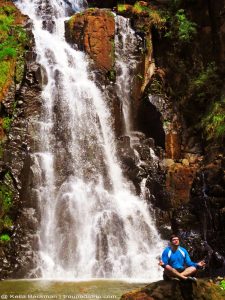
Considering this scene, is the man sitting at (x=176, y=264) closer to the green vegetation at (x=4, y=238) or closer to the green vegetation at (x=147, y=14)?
the green vegetation at (x=4, y=238)

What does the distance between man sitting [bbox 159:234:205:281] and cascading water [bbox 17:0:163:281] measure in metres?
5.95

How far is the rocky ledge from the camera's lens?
24.8 ft

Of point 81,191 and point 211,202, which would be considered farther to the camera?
point 81,191

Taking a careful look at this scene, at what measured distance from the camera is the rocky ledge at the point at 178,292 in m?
7.56

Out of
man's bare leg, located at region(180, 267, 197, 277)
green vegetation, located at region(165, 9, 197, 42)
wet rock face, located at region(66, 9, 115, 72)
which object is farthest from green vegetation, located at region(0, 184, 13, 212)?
green vegetation, located at region(165, 9, 197, 42)

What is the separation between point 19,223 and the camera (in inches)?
604

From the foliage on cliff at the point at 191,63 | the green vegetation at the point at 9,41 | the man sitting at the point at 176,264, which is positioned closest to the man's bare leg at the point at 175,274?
the man sitting at the point at 176,264

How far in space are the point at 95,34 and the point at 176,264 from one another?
17.0 metres

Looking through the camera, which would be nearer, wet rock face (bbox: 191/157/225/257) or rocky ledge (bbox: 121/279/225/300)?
rocky ledge (bbox: 121/279/225/300)

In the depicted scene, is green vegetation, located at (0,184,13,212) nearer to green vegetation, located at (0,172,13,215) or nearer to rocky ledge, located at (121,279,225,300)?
green vegetation, located at (0,172,13,215)

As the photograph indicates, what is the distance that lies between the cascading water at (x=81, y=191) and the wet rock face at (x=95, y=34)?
2.59 feet

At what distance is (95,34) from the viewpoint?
22.5 meters

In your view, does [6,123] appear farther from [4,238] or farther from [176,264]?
[176,264]

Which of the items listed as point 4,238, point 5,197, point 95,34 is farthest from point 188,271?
point 95,34
